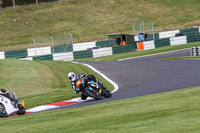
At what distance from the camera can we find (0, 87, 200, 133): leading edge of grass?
6.99 meters

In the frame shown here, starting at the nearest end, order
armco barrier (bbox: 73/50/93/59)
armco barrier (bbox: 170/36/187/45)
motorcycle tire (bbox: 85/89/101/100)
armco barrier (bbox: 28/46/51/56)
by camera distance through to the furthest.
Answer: motorcycle tire (bbox: 85/89/101/100)
armco barrier (bbox: 73/50/93/59)
armco barrier (bbox: 170/36/187/45)
armco barrier (bbox: 28/46/51/56)

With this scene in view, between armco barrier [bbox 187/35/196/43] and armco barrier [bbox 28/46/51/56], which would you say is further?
armco barrier [bbox 28/46/51/56]

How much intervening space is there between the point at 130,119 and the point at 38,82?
1141cm

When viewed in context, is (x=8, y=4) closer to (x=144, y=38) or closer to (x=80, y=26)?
(x=80, y=26)

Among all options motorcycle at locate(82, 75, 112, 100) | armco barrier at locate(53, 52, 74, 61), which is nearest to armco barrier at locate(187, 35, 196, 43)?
armco barrier at locate(53, 52, 74, 61)

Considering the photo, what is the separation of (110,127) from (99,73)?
14431 mm

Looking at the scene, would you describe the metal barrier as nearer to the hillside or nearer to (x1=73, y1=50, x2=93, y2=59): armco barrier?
(x1=73, y1=50, x2=93, y2=59): armco barrier

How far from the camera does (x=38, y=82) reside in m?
18.9

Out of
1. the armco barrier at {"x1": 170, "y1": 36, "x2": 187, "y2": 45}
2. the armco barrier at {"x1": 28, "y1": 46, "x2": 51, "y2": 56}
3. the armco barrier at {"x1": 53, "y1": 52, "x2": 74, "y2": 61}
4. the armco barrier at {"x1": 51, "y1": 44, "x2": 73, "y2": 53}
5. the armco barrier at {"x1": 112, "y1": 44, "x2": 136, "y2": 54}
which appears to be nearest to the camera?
the armco barrier at {"x1": 53, "y1": 52, "x2": 74, "y2": 61}

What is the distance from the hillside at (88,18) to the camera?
4956 cm

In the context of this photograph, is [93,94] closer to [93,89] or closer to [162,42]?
[93,89]

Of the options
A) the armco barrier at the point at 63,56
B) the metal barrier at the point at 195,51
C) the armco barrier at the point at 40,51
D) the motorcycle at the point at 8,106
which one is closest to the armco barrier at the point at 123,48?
the armco barrier at the point at 63,56

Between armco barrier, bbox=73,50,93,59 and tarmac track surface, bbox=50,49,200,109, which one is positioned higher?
armco barrier, bbox=73,50,93,59

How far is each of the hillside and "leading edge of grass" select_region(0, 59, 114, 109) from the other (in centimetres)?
2418
